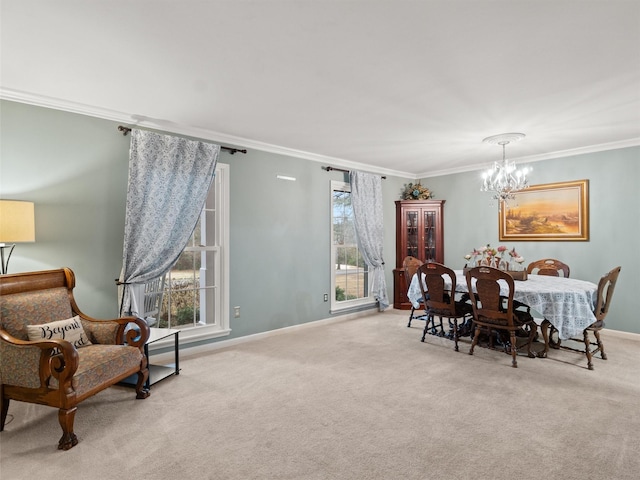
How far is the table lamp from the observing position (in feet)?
8.28

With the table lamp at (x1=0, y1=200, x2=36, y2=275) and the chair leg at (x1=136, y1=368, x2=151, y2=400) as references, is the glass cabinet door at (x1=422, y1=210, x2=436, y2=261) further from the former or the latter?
the table lamp at (x1=0, y1=200, x2=36, y2=275)

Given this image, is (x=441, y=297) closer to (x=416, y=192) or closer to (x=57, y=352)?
(x=416, y=192)

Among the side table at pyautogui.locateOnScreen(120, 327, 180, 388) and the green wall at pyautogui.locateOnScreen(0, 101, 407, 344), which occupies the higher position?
the green wall at pyautogui.locateOnScreen(0, 101, 407, 344)

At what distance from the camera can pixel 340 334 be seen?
15.7 feet

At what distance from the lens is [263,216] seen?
15.3 feet

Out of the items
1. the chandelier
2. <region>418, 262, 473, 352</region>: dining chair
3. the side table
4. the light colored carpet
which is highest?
the chandelier

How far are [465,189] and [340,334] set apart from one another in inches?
135

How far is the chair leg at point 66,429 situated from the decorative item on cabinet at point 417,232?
507 cm

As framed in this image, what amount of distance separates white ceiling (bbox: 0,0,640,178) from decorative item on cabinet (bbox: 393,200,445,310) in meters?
2.29

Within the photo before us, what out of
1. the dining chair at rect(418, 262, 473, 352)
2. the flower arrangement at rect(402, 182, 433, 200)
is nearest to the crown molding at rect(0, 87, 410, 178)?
the flower arrangement at rect(402, 182, 433, 200)

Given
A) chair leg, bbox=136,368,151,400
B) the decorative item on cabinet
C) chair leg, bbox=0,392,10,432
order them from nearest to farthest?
1. chair leg, bbox=0,392,10,432
2. chair leg, bbox=136,368,151,400
3. the decorative item on cabinet

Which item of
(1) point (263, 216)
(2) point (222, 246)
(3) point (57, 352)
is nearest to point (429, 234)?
(1) point (263, 216)

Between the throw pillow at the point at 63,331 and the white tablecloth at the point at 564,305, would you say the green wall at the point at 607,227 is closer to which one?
the white tablecloth at the point at 564,305

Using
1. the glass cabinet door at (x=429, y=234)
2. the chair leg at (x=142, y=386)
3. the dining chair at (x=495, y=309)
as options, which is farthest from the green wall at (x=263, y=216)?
the dining chair at (x=495, y=309)
